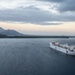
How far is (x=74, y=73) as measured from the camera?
49062mm

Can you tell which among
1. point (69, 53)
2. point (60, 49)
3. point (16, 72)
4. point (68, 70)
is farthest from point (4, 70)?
point (60, 49)

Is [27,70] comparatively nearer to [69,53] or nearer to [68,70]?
[68,70]

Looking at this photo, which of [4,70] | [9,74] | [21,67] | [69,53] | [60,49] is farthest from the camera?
[60,49]

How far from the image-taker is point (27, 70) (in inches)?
2014

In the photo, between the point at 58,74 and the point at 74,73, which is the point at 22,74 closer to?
the point at 58,74

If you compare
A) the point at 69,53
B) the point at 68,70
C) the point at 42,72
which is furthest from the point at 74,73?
the point at 69,53

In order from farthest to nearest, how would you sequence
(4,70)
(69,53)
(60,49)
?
(60,49) → (69,53) → (4,70)

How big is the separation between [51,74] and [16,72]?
292 inches

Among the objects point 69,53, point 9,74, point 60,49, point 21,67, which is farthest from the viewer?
point 60,49

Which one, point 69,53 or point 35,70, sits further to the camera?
point 69,53

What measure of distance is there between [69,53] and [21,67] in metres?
32.7

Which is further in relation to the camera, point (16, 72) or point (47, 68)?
point (47, 68)

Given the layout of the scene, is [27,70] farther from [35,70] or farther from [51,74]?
[51,74]

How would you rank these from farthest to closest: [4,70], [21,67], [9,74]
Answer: [21,67], [4,70], [9,74]
